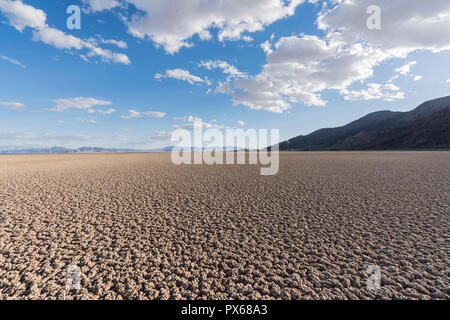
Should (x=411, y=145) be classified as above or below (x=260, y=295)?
above

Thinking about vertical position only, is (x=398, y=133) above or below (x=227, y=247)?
above

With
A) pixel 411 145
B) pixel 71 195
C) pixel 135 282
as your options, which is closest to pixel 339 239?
pixel 135 282

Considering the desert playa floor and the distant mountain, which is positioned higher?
the distant mountain

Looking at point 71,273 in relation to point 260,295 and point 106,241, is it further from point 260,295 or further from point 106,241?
point 260,295

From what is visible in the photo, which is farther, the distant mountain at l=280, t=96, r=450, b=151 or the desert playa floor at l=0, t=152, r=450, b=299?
the distant mountain at l=280, t=96, r=450, b=151

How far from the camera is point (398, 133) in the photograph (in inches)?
3575

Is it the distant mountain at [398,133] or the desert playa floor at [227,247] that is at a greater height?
the distant mountain at [398,133]

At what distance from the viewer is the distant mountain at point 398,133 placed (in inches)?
2891

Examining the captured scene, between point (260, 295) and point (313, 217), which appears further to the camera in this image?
point (313, 217)

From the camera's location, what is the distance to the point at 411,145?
248ft

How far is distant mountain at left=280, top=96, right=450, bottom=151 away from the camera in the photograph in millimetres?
73438

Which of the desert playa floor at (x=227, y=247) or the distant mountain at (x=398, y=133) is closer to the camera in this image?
the desert playa floor at (x=227, y=247)
